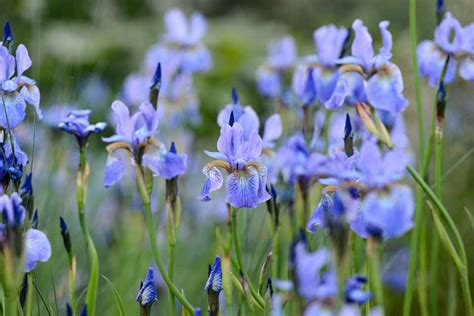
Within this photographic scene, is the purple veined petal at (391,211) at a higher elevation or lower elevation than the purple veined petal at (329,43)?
lower

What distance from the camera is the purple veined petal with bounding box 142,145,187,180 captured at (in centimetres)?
169

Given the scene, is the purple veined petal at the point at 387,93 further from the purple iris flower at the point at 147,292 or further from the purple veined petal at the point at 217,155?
the purple iris flower at the point at 147,292

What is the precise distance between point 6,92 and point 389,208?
904mm

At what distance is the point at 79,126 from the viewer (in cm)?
175

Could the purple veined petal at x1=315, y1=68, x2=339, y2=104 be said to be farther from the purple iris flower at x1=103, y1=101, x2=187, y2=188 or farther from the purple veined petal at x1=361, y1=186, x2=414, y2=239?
the purple veined petal at x1=361, y1=186, x2=414, y2=239

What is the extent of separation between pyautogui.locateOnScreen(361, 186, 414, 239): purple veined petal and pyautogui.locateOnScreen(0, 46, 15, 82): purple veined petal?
2.79 feet

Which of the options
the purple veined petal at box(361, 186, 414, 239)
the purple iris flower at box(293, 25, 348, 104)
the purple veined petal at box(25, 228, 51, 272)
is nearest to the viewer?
the purple veined petal at box(361, 186, 414, 239)

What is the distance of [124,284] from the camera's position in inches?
118

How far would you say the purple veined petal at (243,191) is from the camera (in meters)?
1.66

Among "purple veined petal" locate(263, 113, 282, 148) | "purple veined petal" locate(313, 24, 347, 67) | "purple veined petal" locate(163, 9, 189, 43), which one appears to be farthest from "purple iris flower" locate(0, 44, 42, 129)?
"purple veined petal" locate(163, 9, 189, 43)

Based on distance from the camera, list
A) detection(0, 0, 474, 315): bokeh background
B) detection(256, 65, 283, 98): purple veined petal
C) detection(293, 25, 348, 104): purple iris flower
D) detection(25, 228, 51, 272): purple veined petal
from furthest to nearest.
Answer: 1. detection(256, 65, 283, 98): purple veined petal
2. detection(0, 0, 474, 315): bokeh background
3. detection(293, 25, 348, 104): purple iris flower
4. detection(25, 228, 51, 272): purple veined petal

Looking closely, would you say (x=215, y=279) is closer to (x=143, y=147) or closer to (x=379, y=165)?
(x=143, y=147)

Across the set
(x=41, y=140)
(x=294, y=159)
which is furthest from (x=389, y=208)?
(x=41, y=140)

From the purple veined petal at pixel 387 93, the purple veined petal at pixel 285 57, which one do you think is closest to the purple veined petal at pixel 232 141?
the purple veined petal at pixel 387 93
